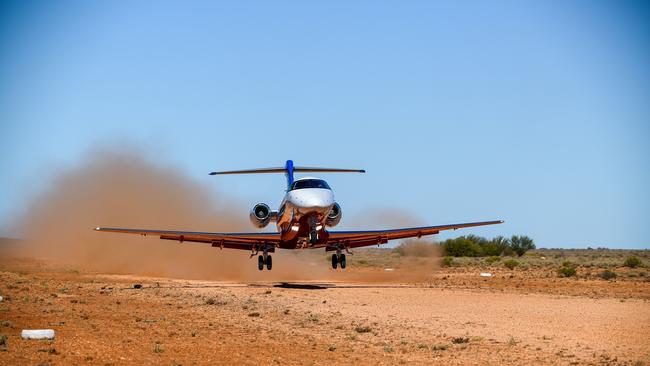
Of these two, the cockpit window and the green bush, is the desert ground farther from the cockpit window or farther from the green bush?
the green bush

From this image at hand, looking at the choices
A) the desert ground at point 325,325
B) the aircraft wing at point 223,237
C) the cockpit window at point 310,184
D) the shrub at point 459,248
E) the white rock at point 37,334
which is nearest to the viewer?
the desert ground at point 325,325

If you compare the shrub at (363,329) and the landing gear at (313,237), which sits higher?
the landing gear at (313,237)

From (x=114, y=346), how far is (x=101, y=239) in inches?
1582

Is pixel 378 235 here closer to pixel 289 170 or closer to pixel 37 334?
pixel 289 170

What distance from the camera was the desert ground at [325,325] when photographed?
1672 centimetres

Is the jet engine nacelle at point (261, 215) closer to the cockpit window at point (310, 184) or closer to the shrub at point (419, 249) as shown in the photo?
the cockpit window at point (310, 184)

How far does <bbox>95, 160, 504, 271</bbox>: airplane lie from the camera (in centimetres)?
3447

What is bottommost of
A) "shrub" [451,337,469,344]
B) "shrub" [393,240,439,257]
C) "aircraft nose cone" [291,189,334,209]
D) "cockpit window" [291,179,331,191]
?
"shrub" [451,337,469,344]

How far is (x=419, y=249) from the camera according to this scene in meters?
50.4

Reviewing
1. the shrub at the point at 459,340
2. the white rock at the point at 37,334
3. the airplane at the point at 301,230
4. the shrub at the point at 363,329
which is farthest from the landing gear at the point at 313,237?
the white rock at the point at 37,334

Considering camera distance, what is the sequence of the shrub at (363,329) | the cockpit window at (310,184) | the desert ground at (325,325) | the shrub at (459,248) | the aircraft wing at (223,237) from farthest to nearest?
1. the shrub at (459,248)
2. the aircraft wing at (223,237)
3. the cockpit window at (310,184)
4. the shrub at (363,329)
5. the desert ground at (325,325)

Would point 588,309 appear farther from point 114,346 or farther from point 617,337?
point 114,346

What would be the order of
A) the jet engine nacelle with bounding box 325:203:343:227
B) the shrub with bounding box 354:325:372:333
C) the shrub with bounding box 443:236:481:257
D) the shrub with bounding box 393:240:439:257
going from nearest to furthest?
1. the shrub with bounding box 354:325:372:333
2. the jet engine nacelle with bounding box 325:203:343:227
3. the shrub with bounding box 393:240:439:257
4. the shrub with bounding box 443:236:481:257

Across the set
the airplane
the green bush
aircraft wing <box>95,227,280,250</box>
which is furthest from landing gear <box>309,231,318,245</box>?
the green bush
